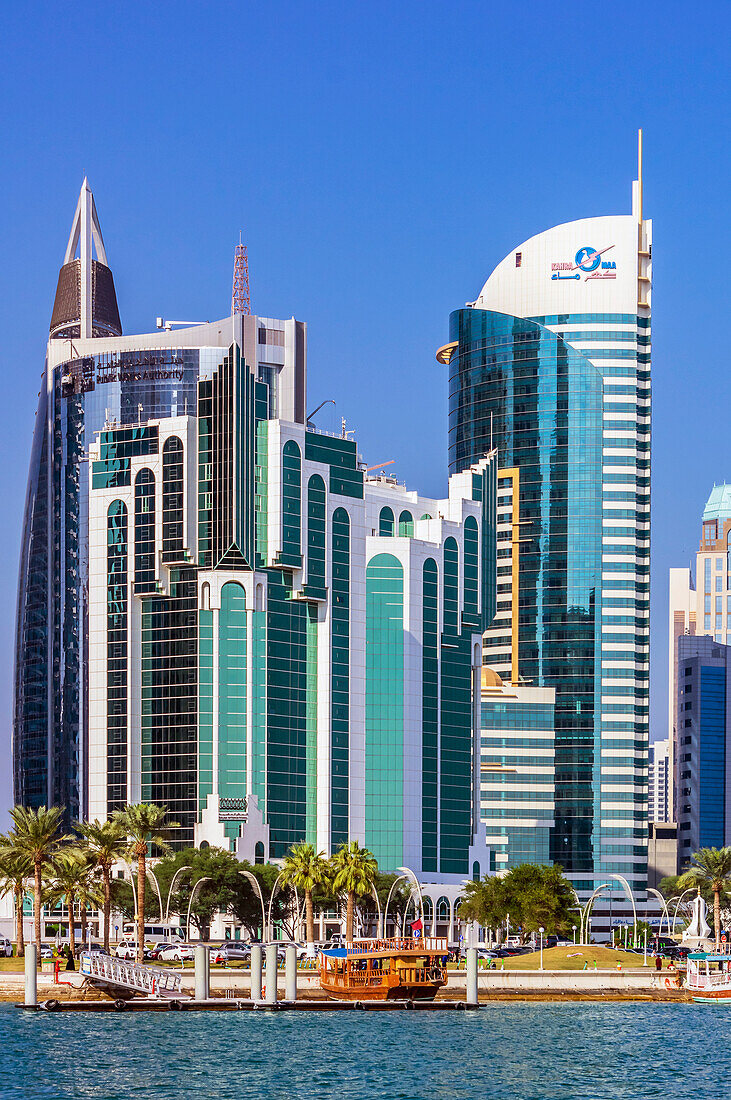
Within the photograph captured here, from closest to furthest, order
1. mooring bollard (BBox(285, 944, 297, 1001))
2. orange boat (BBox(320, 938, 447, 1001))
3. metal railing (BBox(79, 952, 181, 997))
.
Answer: metal railing (BBox(79, 952, 181, 997)) → mooring bollard (BBox(285, 944, 297, 1001)) → orange boat (BBox(320, 938, 447, 1001))

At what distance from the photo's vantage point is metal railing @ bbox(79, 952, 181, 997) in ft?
518

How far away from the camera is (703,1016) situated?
171 metres

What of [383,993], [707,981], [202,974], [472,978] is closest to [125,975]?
[202,974]

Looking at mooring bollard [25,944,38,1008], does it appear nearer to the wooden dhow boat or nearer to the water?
the water

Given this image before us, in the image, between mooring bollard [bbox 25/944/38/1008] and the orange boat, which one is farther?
the orange boat

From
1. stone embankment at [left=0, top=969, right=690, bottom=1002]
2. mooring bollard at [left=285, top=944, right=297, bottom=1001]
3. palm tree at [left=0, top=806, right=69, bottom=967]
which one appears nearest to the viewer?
mooring bollard at [left=285, top=944, right=297, bottom=1001]

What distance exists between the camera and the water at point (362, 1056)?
114 metres

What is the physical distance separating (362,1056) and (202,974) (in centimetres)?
3086

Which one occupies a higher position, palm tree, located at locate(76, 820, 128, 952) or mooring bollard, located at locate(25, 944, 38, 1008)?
palm tree, located at locate(76, 820, 128, 952)

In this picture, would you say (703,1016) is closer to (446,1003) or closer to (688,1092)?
(446,1003)

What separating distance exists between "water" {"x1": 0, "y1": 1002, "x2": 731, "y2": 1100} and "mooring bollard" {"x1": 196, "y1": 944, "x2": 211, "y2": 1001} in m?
2.80

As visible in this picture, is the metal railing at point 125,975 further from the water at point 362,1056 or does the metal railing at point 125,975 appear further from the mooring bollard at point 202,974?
the water at point 362,1056

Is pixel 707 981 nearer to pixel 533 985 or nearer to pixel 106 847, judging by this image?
pixel 533 985

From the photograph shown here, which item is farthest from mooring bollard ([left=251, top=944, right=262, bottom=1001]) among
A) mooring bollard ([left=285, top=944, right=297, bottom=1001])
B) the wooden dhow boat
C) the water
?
the wooden dhow boat
